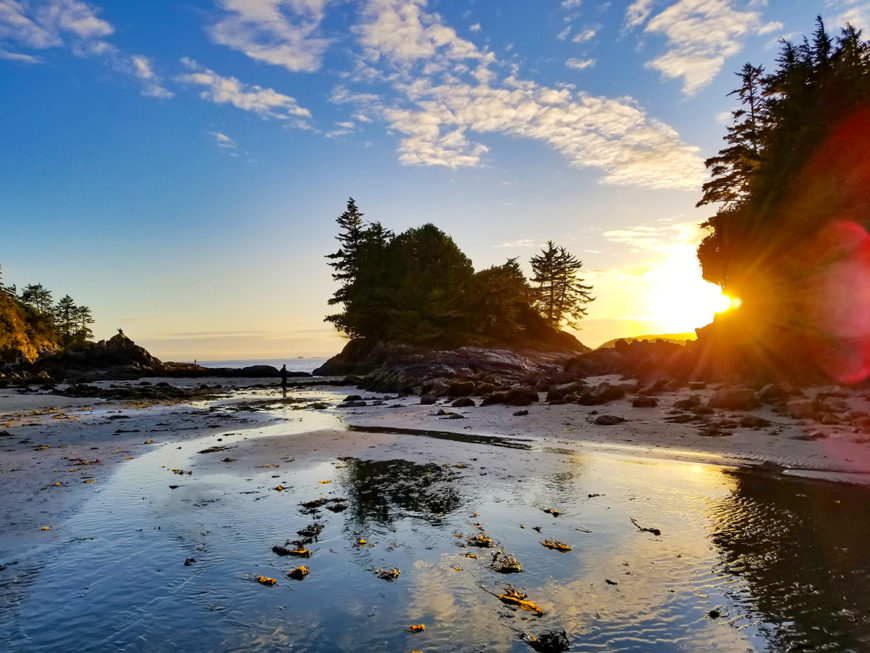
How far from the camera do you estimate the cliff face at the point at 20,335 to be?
58228 millimetres

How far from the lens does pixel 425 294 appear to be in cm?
5738

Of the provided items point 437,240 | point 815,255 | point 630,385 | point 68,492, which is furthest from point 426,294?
point 68,492

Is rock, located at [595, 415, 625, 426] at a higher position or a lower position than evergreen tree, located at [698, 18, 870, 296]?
lower

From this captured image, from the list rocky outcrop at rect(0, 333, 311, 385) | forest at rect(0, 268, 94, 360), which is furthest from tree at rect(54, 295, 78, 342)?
rocky outcrop at rect(0, 333, 311, 385)

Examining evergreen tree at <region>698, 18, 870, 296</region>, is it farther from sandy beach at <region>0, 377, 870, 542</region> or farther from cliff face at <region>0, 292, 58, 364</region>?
cliff face at <region>0, 292, 58, 364</region>

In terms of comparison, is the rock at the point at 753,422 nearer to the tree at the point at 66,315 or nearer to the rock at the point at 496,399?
the rock at the point at 496,399

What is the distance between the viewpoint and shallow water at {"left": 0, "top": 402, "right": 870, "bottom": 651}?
3.99 meters

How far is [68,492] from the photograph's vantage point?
27.3 feet

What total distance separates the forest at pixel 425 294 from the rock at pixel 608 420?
3911 centimetres

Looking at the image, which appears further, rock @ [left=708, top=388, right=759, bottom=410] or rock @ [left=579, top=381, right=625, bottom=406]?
rock @ [left=579, top=381, right=625, bottom=406]

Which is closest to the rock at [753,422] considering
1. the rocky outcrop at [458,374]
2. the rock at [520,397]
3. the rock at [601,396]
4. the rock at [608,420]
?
the rock at [608,420]

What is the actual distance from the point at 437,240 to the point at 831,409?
51834 millimetres

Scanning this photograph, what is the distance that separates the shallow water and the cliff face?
2613 inches

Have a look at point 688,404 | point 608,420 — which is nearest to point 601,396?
point 688,404
